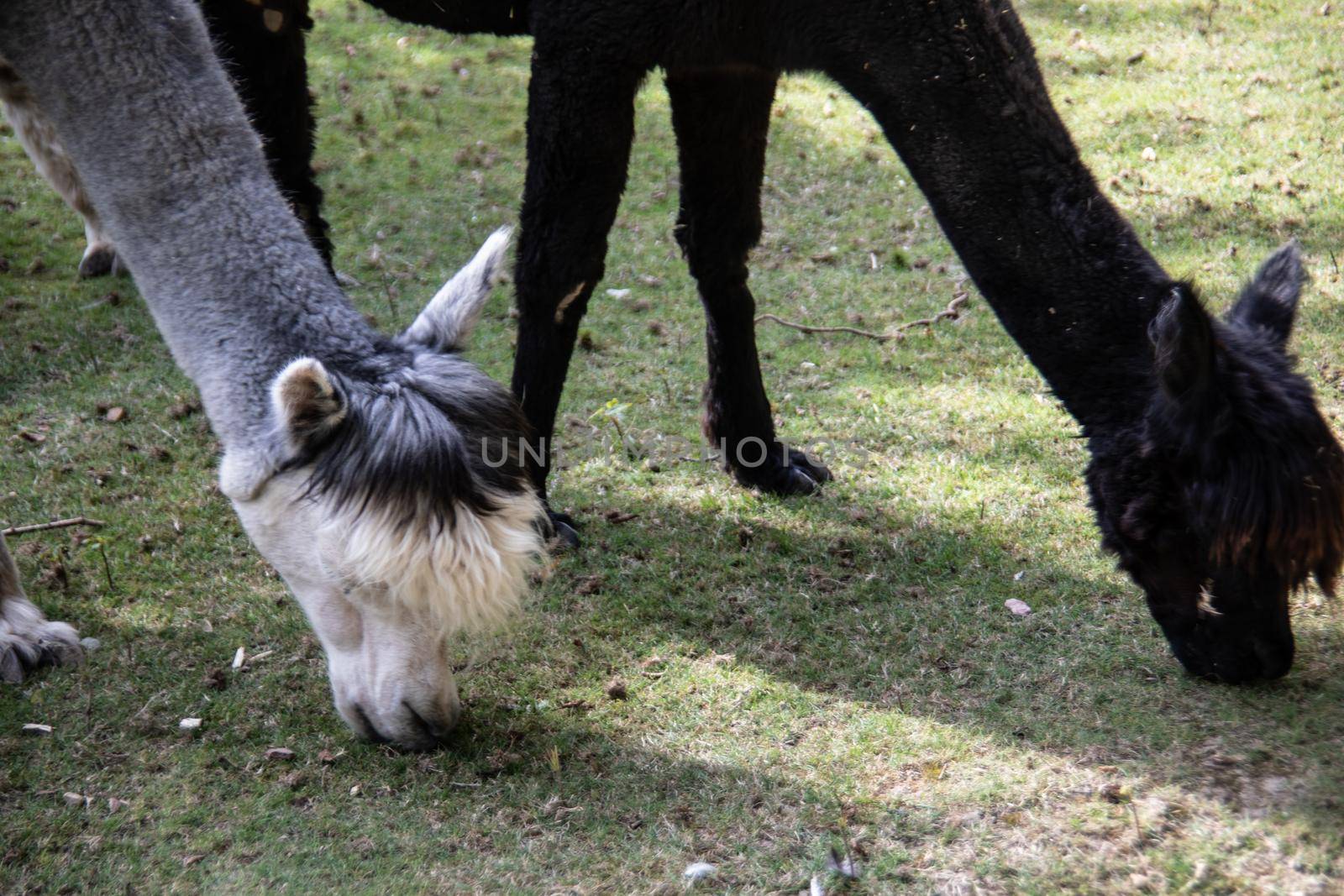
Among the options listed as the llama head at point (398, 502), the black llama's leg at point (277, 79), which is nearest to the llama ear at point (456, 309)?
the llama head at point (398, 502)

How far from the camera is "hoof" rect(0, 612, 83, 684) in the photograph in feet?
11.5

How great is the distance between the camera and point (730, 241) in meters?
4.23

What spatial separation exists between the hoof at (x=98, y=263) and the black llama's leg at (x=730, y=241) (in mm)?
3681

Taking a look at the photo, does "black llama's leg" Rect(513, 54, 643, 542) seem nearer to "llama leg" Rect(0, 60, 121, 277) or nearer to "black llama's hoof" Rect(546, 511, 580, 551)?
"black llama's hoof" Rect(546, 511, 580, 551)

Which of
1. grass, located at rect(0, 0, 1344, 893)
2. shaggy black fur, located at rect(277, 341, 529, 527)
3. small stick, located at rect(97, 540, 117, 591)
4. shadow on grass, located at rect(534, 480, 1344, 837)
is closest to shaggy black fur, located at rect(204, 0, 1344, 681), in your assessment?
shadow on grass, located at rect(534, 480, 1344, 837)

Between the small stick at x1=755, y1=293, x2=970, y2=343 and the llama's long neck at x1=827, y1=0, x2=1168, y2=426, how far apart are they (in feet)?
8.32

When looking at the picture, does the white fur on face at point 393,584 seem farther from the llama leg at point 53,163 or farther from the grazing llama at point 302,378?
the llama leg at point 53,163

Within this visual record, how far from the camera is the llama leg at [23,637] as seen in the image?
3521 mm

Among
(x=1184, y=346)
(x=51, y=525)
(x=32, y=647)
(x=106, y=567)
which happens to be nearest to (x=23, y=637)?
(x=32, y=647)

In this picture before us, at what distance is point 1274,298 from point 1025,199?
2.67ft

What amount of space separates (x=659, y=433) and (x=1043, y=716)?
2.25 metres

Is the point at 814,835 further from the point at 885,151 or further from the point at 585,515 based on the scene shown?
the point at 885,151

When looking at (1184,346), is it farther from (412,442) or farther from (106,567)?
(106,567)

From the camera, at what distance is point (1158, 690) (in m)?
3.25
